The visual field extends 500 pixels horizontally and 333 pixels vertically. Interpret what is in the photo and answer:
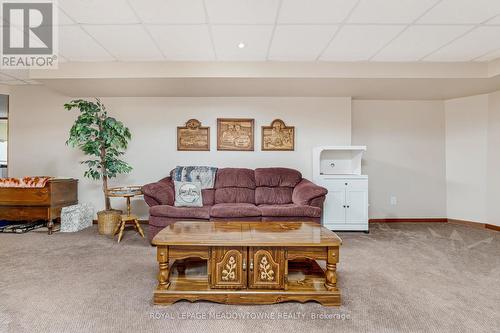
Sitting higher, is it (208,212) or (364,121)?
(364,121)

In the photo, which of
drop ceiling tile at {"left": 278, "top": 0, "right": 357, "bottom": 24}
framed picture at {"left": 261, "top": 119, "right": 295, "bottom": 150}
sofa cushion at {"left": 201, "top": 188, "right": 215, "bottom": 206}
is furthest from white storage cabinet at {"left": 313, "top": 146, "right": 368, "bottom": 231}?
drop ceiling tile at {"left": 278, "top": 0, "right": 357, "bottom": 24}

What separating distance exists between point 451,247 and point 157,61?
4396mm

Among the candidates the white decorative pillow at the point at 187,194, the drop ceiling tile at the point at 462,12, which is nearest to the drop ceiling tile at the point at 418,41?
the drop ceiling tile at the point at 462,12

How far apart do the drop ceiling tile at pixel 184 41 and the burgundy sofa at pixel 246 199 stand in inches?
65.2

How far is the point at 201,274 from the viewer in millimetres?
2100

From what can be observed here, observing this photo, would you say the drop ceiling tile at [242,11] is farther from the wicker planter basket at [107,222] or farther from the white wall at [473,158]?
the white wall at [473,158]

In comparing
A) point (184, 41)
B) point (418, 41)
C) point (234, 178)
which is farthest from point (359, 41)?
point (234, 178)

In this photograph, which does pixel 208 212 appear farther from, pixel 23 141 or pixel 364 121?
pixel 23 141

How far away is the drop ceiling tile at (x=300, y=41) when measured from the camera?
2670mm

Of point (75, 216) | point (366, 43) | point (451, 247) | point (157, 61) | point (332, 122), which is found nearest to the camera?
point (366, 43)

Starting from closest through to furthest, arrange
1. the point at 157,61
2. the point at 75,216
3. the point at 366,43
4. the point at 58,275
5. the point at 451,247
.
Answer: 1. the point at 58,275
2. the point at 366,43
3. the point at 451,247
4. the point at 157,61
5. the point at 75,216

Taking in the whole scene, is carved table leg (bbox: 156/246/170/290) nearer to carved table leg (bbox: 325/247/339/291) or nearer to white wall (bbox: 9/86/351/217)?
carved table leg (bbox: 325/247/339/291)

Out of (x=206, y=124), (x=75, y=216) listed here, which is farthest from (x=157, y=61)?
(x=75, y=216)

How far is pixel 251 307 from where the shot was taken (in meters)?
1.78
